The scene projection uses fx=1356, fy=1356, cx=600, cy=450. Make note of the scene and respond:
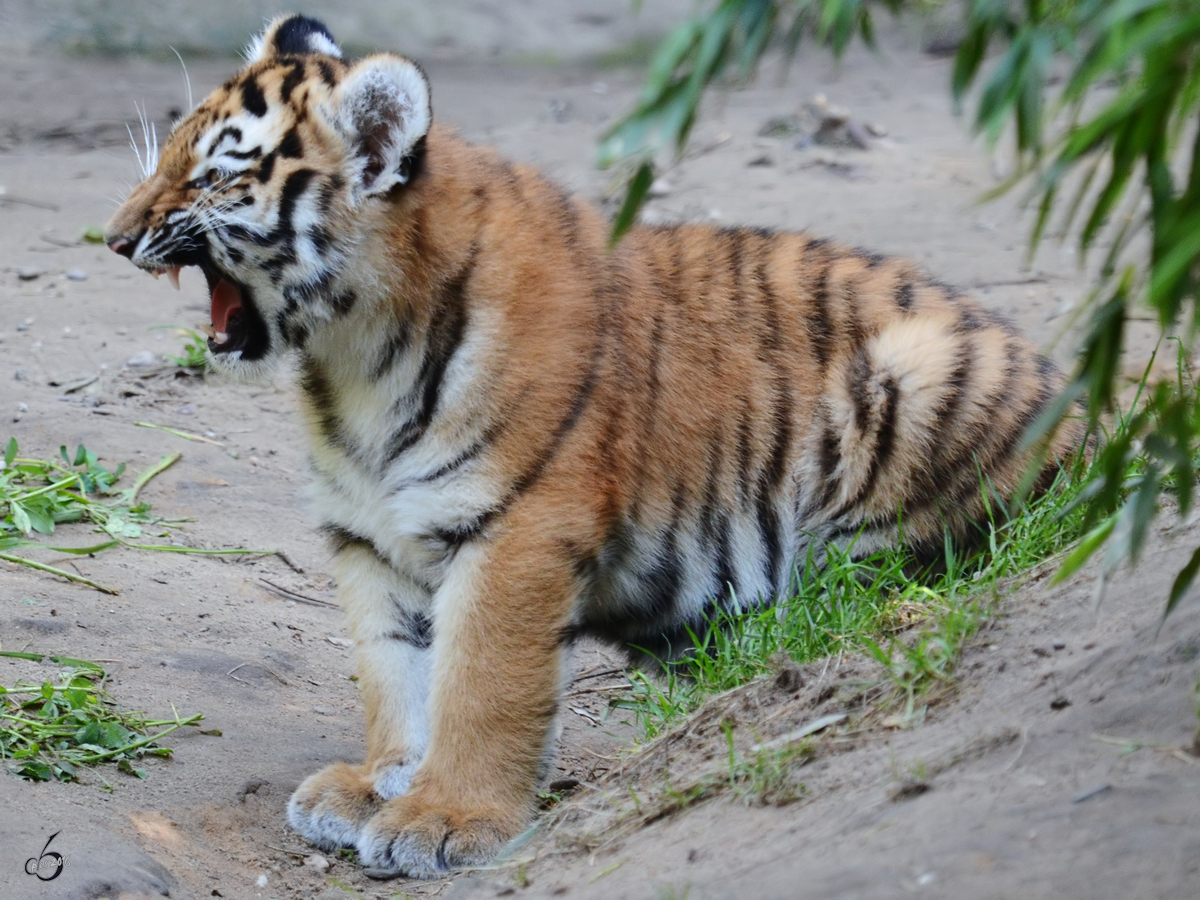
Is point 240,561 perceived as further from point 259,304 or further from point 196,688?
point 259,304

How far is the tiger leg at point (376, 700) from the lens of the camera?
3.05 meters

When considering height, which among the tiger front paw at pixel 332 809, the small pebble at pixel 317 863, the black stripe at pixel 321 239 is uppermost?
the black stripe at pixel 321 239

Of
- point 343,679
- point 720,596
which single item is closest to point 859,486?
point 720,596

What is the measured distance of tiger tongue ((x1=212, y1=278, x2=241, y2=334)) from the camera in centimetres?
323

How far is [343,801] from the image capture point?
10.0 feet

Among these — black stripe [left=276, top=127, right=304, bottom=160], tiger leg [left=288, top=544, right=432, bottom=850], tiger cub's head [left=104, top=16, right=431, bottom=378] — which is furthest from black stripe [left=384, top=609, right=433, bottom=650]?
black stripe [left=276, top=127, right=304, bottom=160]

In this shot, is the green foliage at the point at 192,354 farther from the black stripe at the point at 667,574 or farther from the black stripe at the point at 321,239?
the black stripe at the point at 667,574

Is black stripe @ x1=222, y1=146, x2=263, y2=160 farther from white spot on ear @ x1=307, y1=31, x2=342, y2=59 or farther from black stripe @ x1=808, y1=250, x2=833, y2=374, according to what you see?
black stripe @ x1=808, y1=250, x2=833, y2=374

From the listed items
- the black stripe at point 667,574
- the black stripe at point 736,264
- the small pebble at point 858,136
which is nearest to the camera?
the black stripe at point 667,574

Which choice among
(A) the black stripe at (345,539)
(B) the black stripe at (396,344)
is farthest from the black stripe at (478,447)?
(A) the black stripe at (345,539)

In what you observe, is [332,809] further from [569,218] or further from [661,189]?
[661,189]

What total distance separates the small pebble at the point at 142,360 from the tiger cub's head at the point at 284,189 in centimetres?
241
